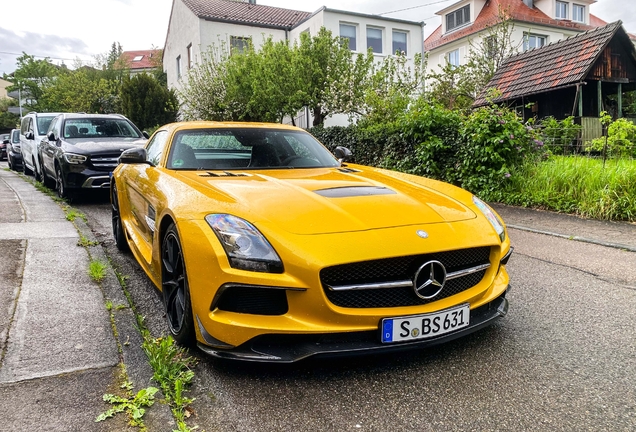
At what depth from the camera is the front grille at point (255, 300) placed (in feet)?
8.05

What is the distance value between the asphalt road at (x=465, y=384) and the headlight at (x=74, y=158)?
6.02m

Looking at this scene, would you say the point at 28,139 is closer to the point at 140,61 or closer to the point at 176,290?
the point at 176,290

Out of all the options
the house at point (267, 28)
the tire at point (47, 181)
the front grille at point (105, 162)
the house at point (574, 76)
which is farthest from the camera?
the house at point (267, 28)

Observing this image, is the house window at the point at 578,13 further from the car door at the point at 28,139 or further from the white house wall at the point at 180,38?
the car door at the point at 28,139

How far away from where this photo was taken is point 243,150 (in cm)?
434

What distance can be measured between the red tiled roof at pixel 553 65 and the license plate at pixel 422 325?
690 inches

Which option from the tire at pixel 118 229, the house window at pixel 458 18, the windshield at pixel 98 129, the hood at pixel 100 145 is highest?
the house window at pixel 458 18

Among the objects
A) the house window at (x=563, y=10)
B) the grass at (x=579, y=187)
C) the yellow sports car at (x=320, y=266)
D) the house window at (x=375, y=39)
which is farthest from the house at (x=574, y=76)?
the house window at (x=563, y=10)

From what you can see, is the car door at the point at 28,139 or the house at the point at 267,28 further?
the house at the point at 267,28

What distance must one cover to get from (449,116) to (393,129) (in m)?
1.57

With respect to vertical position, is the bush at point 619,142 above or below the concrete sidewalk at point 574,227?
above

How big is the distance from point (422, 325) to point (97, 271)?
9.73ft

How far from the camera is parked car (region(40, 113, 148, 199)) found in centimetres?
877

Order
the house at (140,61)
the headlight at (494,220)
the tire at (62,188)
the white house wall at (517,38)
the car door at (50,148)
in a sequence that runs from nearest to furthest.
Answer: the headlight at (494,220), the tire at (62,188), the car door at (50,148), the white house wall at (517,38), the house at (140,61)
